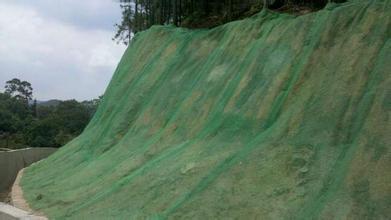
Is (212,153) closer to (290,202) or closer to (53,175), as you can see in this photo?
(290,202)

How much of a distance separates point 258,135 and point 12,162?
12.4m

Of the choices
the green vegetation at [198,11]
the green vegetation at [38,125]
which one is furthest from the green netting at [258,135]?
the green vegetation at [38,125]

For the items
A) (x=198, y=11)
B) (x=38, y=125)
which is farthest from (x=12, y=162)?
(x=38, y=125)

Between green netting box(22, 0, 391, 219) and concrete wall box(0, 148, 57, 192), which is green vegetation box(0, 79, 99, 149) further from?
green netting box(22, 0, 391, 219)

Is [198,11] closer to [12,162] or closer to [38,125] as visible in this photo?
[12,162]

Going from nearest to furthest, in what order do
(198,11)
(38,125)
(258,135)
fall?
(258,135)
(198,11)
(38,125)

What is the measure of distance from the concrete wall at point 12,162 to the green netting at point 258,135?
5542 millimetres

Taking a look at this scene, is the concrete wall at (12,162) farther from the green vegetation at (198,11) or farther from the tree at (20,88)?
the tree at (20,88)

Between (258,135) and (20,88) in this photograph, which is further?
(20,88)

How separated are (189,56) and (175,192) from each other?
208 inches

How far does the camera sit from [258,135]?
7250mm

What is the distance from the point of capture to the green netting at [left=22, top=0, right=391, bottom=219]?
222 inches

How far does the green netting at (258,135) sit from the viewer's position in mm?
5645

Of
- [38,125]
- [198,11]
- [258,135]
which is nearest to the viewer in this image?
[258,135]
